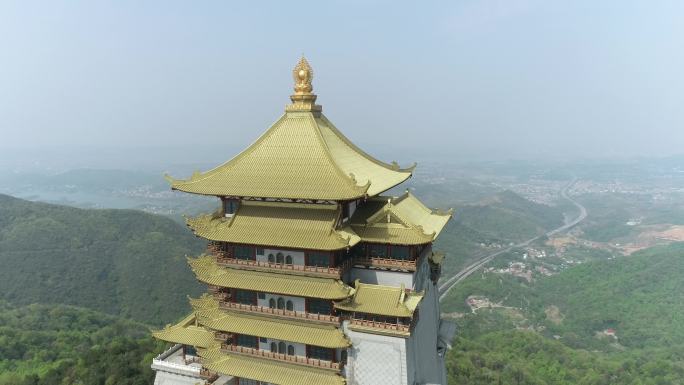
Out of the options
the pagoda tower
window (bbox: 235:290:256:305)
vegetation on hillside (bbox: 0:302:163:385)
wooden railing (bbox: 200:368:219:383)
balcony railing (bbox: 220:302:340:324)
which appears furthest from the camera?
vegetation on hillside (bbox: 0:302:163:385)

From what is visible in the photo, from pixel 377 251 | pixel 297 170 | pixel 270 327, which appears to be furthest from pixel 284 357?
pixel 297 170

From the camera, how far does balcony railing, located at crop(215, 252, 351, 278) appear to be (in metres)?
20.0

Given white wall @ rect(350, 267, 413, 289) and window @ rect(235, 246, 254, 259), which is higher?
window @ rect(235, 246, 254, 259)

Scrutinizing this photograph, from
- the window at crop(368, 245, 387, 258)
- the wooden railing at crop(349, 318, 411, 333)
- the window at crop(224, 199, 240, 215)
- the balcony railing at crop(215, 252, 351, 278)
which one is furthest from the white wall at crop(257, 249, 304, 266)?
the wooden railing at crop(349, 318, 411, 333)

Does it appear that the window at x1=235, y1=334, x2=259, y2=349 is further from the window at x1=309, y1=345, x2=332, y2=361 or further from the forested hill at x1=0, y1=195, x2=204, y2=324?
the forested hill at x1=0, y1=195, x2=204, y2=324

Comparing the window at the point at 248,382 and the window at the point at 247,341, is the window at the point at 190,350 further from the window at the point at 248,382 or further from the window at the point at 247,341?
the window at the point at 247,341

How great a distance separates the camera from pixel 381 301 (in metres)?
19.3

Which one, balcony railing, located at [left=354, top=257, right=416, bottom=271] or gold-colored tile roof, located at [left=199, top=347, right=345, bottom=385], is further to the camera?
gold-colored tile roof, located at [left=199, top=347, right=345, bottom=385]

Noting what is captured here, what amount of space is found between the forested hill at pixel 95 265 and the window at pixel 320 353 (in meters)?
71.2

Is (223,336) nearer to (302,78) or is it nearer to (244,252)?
(244,252)

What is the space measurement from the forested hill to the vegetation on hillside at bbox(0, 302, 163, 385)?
1024 centimetres

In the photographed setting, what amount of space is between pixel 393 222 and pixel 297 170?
5.32 metres

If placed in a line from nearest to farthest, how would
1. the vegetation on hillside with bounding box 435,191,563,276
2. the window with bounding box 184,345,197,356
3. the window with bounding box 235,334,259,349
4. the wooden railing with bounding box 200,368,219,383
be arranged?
the window with bounding box 235,334,259,349
the wooden railing with bounding box 200,368,219,383
the window with bounding box 184,345,197,356
the vegetation on hillside with bounding box 435,191,563,276

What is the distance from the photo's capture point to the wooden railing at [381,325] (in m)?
19.1
